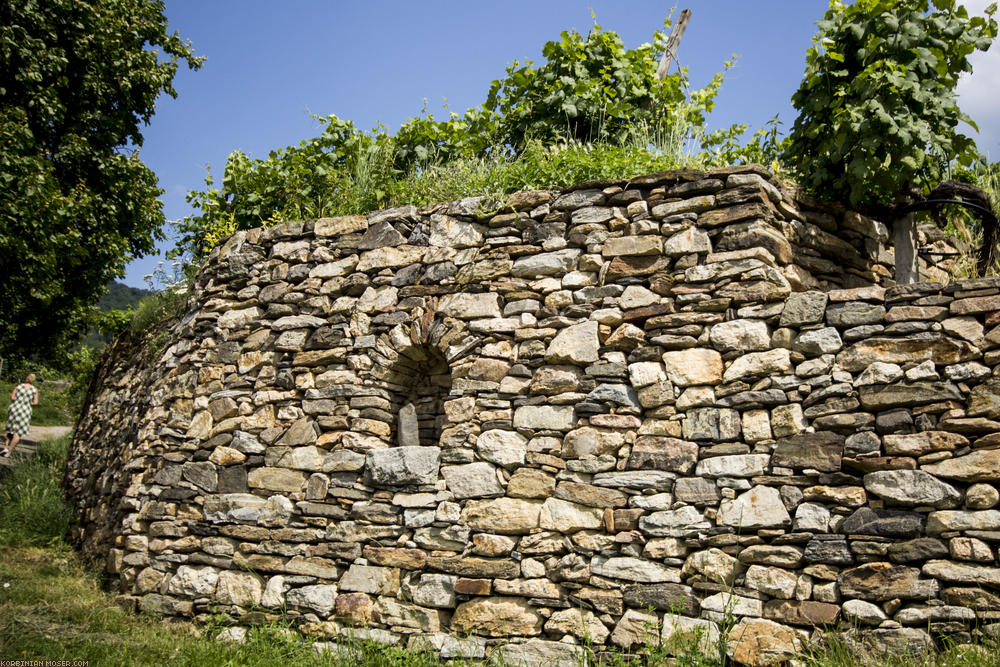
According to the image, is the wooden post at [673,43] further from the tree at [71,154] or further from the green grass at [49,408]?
the green grass at [49,408]

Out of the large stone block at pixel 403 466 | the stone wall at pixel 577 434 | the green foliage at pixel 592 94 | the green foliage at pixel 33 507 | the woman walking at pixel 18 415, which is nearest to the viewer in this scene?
the stone wall at pixel 577 434

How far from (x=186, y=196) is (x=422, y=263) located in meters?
3.82

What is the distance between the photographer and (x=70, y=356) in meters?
12.4

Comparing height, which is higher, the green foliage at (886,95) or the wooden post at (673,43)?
the wooden post at (673,43)

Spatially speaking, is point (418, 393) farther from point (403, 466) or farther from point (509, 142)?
point (509, 142)

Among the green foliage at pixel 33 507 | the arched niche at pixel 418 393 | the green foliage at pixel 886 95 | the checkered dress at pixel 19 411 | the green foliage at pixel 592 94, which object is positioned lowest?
the green foliage at pixel 33 507

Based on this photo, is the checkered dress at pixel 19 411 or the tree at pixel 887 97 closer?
the tree at pixel 887 97

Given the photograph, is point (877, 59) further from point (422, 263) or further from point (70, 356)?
point (70, 356)

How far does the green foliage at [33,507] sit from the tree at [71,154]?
7.17ft

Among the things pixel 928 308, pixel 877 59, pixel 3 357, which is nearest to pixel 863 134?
pixel 877 59

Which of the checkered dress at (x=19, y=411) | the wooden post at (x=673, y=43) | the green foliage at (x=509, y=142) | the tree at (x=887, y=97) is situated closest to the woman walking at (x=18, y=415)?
the checkered dress at (x=19, y=411)

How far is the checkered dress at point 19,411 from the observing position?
1047 centimetres

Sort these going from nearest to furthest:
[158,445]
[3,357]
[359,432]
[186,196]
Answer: [359,432] < [158,445] < [186,196] < [3,357]

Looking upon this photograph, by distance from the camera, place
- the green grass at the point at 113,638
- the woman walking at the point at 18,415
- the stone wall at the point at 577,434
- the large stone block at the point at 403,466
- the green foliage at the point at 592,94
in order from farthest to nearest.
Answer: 1. the woman walking at the point at 18,415
2. the green foliage at the point at 592,94
3. the large stone block at the point at 403,466
4. the green grass at the point at 113,638
5. the stone wall at the point at 577,434
